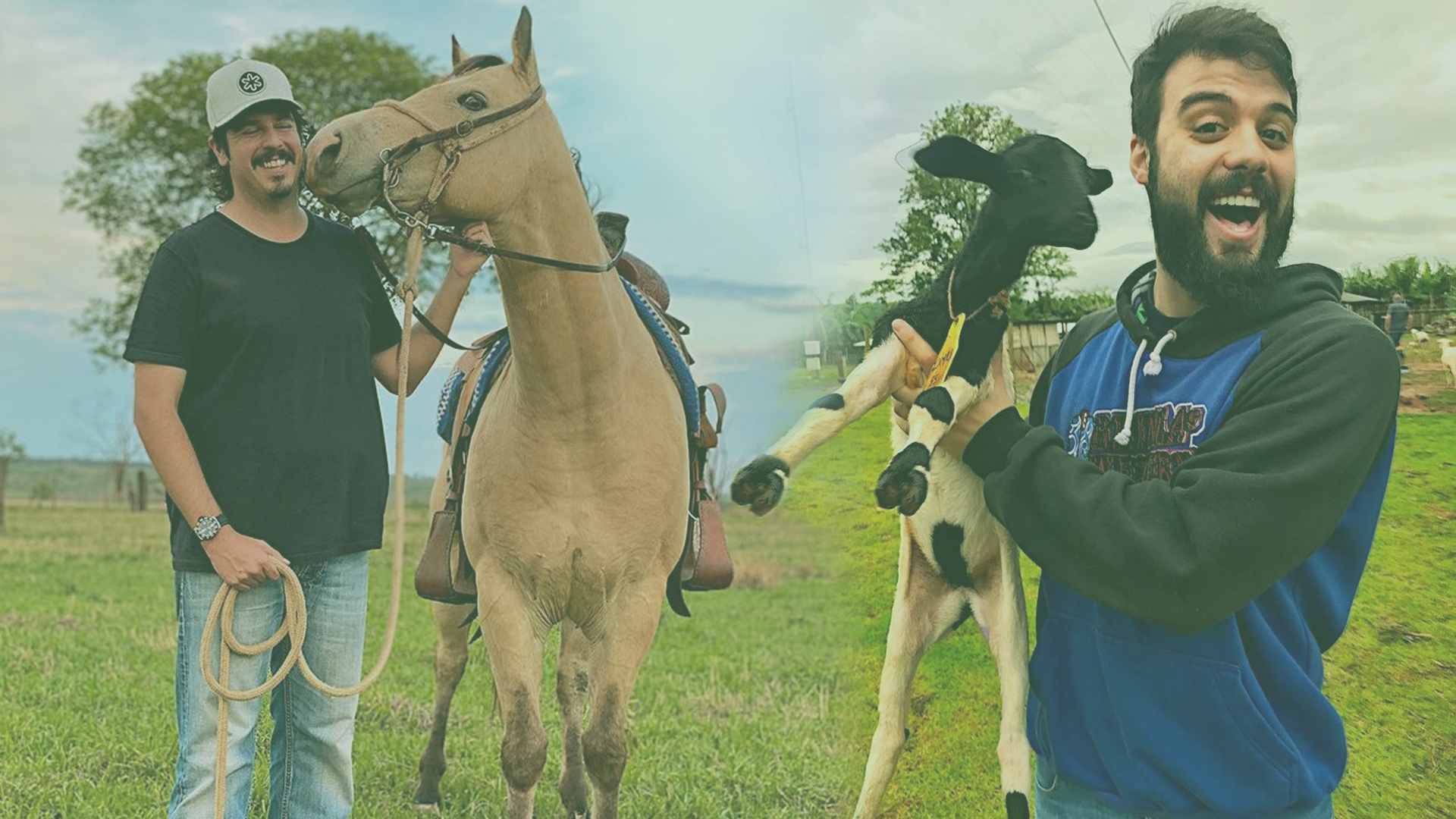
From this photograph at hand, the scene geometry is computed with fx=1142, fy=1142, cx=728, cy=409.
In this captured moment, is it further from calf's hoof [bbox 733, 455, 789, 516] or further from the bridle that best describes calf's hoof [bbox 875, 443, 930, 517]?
the bridle

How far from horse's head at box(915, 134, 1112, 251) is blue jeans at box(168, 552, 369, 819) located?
216cm

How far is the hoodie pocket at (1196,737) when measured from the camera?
175 cm

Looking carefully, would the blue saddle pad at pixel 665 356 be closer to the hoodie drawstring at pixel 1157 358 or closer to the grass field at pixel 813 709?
the grass field at pixel 813 709

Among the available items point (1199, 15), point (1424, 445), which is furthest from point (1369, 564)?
point (1199, 15)

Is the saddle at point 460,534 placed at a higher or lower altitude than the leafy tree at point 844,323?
lower

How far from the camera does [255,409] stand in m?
3.02

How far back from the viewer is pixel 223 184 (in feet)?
11.0

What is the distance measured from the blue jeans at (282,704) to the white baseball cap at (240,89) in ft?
3.99

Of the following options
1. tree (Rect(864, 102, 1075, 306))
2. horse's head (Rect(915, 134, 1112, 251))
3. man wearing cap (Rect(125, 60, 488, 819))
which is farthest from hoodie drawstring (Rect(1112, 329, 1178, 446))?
man wearing cap (Rect(125, 60, 488, 819))

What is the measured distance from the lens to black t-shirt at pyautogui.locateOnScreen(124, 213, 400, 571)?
9.65 feet

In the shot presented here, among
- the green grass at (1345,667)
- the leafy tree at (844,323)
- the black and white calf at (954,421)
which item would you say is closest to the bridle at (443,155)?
the leafy tree at (844,323)

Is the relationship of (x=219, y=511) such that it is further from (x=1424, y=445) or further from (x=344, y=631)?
(x=1424, y=445)

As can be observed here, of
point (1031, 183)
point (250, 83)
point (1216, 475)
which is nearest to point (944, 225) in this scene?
point (1031, 183)

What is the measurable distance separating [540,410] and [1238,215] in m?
1.85
